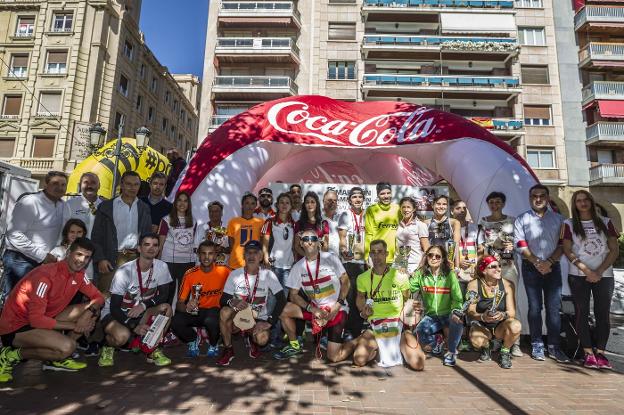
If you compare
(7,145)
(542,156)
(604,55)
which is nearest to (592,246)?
(542,156)

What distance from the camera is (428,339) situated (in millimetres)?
4926

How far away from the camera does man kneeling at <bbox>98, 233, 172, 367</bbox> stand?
432 cm

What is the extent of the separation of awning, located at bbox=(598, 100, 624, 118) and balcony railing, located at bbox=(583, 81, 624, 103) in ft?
1.37

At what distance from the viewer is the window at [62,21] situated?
25453mm

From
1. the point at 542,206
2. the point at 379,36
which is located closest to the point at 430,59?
the point at 379,36

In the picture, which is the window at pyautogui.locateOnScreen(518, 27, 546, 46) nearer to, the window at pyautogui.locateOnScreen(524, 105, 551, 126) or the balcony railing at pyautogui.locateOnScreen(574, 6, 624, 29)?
the balcony railing at pyautogui.locateOnScreen(574, 6, 624, 29)

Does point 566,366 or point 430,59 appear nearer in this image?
point 566,366

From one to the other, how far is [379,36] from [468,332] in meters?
24.7

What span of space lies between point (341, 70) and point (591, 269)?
24.4 meters

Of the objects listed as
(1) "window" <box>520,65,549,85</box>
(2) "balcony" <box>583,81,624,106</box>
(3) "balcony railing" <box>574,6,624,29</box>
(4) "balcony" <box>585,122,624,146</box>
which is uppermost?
(3) "balcony railing" <box>574,6,624,29</box>

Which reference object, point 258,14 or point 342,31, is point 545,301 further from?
point 258,14

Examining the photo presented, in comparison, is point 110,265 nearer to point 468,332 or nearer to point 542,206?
point 468,332

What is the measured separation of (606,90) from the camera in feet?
78.7

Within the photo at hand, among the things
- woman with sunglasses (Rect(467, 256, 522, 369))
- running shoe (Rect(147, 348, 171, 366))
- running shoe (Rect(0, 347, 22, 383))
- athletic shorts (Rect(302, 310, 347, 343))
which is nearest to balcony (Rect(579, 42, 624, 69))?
woman with sunglasses (Rect(467, 256, 522, 369))
